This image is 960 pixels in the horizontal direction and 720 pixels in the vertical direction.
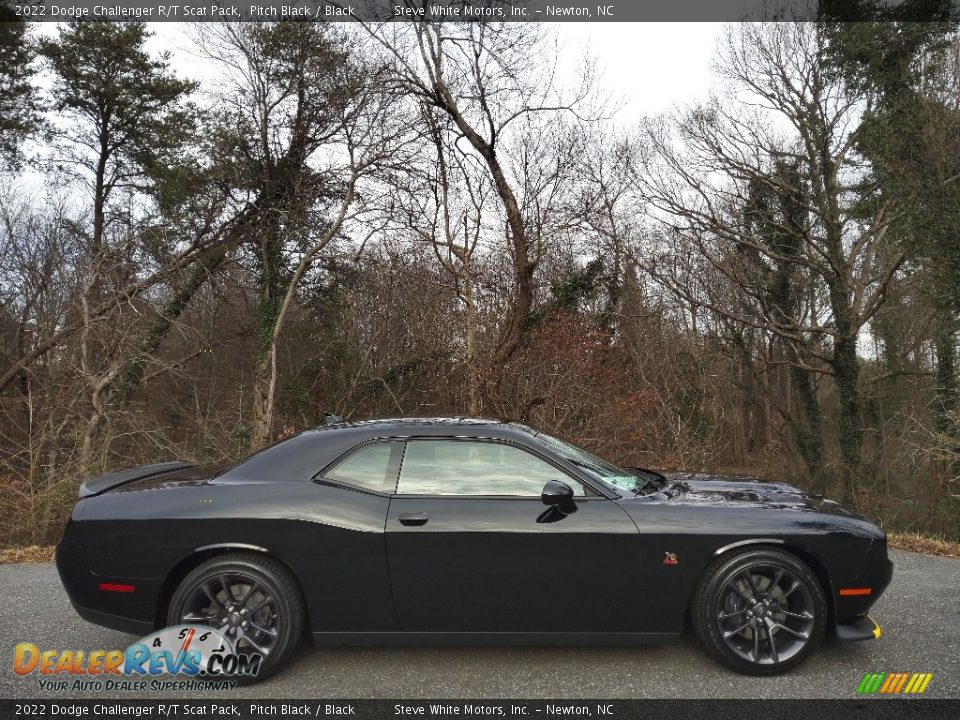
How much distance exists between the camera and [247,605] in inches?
133

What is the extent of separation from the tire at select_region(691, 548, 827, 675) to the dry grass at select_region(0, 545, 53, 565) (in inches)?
243

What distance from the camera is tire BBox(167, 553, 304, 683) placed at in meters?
3.34

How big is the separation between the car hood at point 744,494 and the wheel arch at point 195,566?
2.12 m

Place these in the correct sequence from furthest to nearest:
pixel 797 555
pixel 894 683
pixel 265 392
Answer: pixel 265 392
pixel 797 555
pixel 894 683

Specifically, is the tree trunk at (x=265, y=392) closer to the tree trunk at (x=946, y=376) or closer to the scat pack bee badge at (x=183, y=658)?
the scat pack bee badge at (x=183, y=658)

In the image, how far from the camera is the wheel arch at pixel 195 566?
3.38 m

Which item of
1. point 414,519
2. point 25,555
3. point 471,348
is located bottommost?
point 25,555

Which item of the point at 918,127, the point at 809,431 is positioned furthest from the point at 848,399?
the point at 918,127

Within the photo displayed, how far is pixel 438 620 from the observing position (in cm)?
335

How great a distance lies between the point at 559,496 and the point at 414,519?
2.50ft

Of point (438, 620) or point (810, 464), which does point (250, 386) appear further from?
point (810, 464)

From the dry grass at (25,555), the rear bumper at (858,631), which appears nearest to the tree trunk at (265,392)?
the dry grass at (25,555)

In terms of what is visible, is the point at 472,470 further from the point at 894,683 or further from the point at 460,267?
the point at 460,267

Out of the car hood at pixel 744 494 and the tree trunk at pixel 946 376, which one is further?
the tree trunk at pixel 946 376
